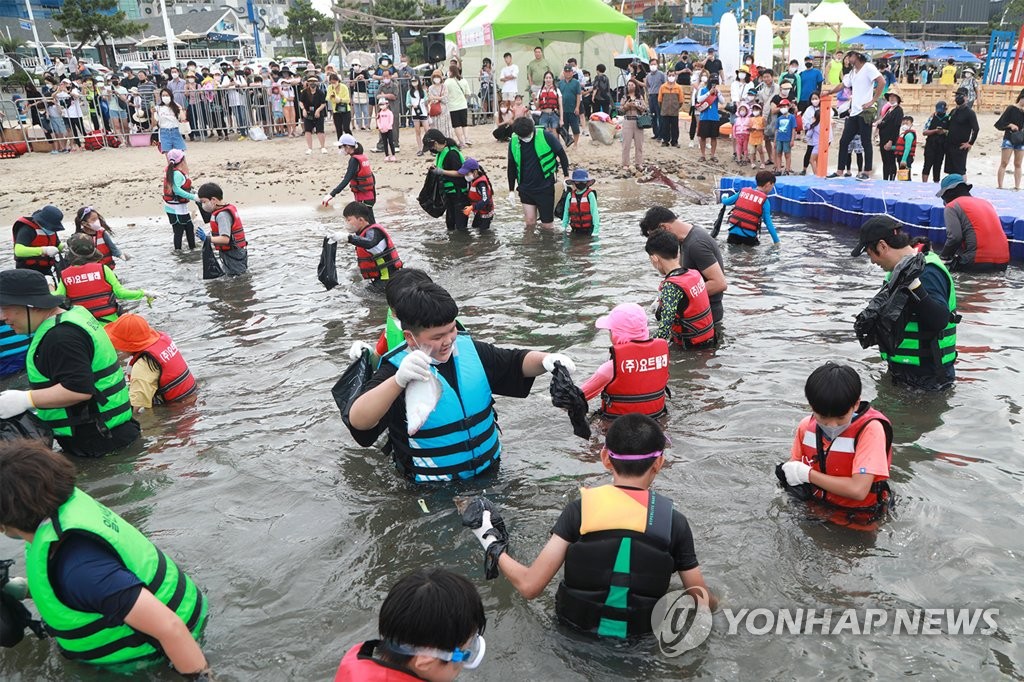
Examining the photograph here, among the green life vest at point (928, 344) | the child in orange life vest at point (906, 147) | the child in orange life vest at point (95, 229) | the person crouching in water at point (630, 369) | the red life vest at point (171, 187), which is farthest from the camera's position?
the child in orange life vest at point (906, 147)

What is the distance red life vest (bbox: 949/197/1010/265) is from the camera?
902 cm

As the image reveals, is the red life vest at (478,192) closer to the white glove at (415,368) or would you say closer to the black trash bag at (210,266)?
the black trash bag at (210,266)

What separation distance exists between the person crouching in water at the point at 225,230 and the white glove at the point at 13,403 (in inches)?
217

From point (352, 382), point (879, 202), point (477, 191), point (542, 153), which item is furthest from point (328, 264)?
point (879, 202)

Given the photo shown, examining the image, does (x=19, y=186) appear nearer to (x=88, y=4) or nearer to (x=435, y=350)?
(x=435, y=350)

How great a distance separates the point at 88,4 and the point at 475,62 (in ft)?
78.6

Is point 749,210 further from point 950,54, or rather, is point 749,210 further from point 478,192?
point 950,54

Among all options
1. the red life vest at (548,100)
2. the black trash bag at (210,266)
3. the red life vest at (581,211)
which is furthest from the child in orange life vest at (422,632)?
the red life vest at (548,100)

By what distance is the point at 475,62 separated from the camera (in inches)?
1035

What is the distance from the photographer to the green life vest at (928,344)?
5.70 metres

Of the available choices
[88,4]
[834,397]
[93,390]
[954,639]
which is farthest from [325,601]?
[88,4]

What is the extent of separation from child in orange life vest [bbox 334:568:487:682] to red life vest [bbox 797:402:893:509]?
2546mm

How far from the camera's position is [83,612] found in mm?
3016

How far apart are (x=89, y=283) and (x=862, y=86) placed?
1330 cm
